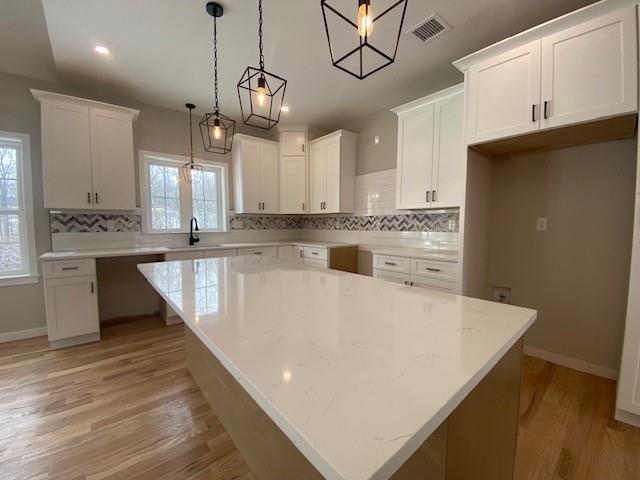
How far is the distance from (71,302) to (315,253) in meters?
2.63

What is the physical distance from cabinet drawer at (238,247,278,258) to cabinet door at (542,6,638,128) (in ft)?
10.4

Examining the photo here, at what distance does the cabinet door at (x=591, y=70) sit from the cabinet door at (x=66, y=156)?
4.07 meters

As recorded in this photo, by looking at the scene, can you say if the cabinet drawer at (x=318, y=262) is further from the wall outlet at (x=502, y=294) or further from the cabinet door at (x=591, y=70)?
the cabinet door at (x=591, y=70)

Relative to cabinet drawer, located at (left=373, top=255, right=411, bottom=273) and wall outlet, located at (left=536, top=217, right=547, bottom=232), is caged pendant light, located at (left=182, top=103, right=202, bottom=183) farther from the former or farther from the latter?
wall outlet, located at (left=536, top=217, right=547, bottom=232)

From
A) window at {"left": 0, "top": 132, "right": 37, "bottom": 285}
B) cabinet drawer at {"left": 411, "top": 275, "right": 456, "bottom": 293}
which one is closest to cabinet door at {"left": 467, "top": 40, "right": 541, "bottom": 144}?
cabinet drawer at {"left": 411, "top": 275, "right": 456, "bottom": 293}

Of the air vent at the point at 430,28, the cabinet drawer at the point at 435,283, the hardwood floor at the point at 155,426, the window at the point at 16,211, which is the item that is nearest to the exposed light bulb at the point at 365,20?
the air vent at the point at 430,28

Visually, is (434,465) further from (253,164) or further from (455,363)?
(253,164)

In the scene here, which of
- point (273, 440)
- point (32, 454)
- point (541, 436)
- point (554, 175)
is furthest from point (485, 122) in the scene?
point (32, 454)

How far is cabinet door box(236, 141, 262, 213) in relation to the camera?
13.0ft

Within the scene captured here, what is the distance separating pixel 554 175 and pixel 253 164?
3442 millimetres

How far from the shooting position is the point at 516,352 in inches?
39.7

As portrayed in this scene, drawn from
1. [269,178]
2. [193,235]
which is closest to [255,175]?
[269,178]

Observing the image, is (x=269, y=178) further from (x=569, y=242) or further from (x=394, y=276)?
(x=569, y=242)

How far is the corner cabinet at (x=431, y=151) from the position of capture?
103 inches
